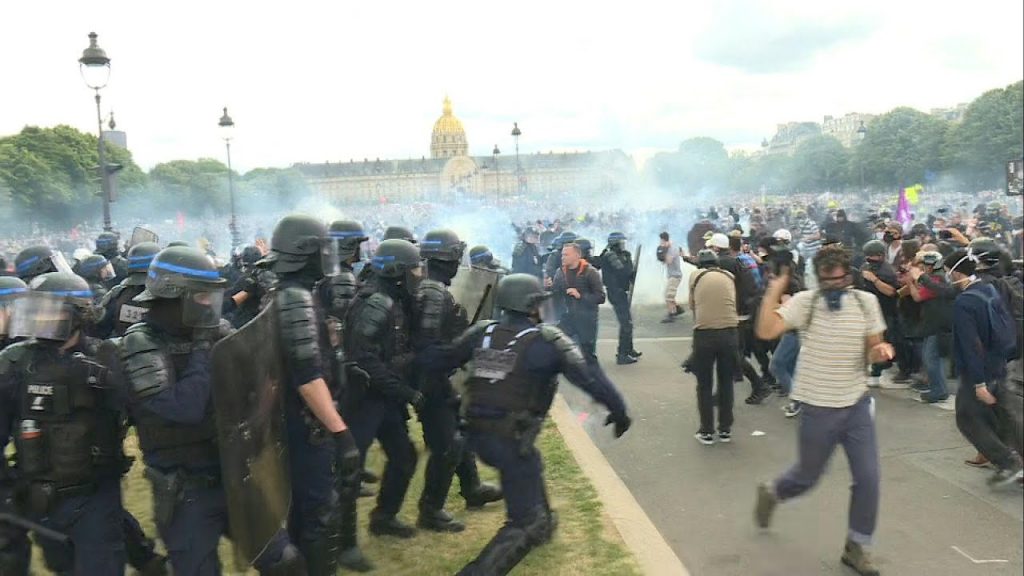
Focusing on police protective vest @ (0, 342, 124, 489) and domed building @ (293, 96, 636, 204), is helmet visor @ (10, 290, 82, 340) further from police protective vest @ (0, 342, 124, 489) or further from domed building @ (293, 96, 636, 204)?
domed building @ (293, 96, 636, 204)

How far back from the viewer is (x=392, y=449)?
4.96 m

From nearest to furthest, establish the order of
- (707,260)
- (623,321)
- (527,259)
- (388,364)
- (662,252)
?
(388,364) → (707,260) → (623,321) → (527,259) → (662,252)

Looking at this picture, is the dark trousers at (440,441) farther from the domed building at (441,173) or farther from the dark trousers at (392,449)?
the domed building at (441,173)

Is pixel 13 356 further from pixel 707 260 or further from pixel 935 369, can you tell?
pixel 935 369

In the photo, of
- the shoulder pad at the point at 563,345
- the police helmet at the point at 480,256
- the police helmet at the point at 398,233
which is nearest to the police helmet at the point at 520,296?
the shoulder pad at the point at 563,345

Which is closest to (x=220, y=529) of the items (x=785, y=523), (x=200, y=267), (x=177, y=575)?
(x=177, y=575)

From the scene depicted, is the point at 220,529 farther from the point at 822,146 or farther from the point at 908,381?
the point at 822,146

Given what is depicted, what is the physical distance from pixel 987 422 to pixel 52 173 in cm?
5043

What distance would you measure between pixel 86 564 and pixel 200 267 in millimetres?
1341

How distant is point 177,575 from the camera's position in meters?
3.15

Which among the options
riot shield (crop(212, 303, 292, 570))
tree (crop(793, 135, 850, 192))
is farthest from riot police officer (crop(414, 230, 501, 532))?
tree (crop(793, 135, 850, 192))

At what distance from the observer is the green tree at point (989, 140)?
43.2 metres

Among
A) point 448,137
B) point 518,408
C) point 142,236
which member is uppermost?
point 448,137

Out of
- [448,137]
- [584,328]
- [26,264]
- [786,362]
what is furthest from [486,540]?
[448,137]
